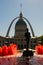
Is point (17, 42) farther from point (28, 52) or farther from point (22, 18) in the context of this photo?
point (28, 52)

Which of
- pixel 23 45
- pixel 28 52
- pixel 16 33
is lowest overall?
pixel 28 52

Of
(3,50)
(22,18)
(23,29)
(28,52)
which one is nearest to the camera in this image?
(28,52)

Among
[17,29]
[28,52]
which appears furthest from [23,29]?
[28,52]

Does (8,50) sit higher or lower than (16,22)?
lower

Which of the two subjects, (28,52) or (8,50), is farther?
(8,50)

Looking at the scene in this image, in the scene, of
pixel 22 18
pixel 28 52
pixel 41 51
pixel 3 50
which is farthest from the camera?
pixel 22 18

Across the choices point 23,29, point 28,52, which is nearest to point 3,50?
point 28,52

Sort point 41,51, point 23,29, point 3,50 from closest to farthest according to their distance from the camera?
point 3,50, point 41,51, point 23,29

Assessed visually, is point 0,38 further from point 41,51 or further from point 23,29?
point 41,51

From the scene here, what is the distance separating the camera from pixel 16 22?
140m

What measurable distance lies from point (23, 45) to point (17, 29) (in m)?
19.5

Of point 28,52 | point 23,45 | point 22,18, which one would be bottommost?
point 28,52

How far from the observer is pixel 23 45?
116625mm

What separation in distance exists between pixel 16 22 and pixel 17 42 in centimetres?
2657
